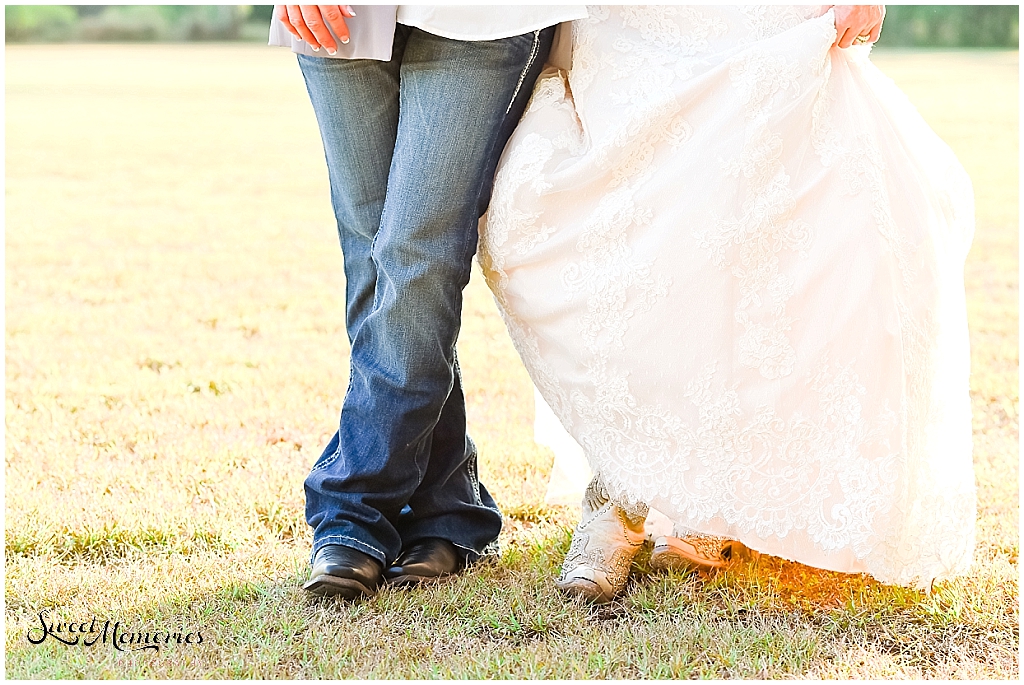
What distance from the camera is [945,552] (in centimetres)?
184

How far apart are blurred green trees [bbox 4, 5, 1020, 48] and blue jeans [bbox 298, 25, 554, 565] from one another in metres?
7.81

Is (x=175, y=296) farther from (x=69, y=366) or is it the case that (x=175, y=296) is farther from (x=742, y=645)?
(x=742, y=645)

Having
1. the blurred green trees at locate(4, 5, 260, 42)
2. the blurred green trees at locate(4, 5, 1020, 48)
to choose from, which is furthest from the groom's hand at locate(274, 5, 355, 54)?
the blurred green trees at locate(4, 5, 260, 42)

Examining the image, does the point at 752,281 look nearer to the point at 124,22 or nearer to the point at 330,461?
the point at 330,461

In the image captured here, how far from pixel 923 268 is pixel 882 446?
30 centimetres

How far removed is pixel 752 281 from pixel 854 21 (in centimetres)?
46

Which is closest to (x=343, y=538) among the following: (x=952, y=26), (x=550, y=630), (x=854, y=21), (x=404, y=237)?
(x=550, y=630)

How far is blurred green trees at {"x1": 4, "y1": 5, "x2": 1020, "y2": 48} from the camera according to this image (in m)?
8.73

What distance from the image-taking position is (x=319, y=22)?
180 centimetres

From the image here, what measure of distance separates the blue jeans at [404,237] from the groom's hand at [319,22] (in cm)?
8

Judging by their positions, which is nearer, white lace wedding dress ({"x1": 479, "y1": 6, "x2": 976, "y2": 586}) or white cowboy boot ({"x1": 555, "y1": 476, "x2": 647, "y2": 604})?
white lace wedding dress ({"x1": 479, "y1": 6, "x2": 976, "y2": 586})

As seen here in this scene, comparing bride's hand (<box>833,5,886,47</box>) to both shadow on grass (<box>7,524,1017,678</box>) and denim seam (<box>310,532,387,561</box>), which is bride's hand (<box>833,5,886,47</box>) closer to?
shadow on grass (<box>7,524,1017,678</box>)

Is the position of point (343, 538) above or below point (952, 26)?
below

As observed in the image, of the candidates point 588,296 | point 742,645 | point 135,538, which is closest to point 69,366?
point 135,538
